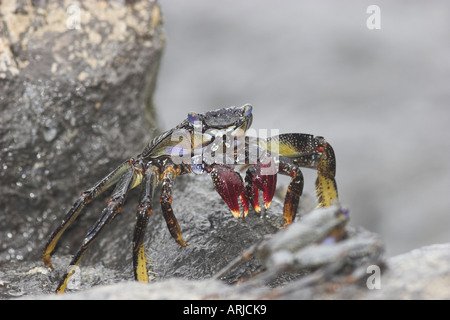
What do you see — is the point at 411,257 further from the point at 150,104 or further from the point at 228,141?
the point at 150,104

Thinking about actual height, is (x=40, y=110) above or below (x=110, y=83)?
below

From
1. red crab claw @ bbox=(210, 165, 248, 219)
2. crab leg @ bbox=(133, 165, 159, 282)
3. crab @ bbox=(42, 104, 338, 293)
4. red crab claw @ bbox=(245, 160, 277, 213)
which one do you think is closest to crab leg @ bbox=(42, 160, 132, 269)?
crab @ bbox=(42, 104, 338, 293)

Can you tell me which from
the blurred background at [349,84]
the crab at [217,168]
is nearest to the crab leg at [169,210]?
the crab at [217,168]

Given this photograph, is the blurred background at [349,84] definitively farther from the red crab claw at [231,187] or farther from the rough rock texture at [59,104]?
the red crab claw at [231,187]

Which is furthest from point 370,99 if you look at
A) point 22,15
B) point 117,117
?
point 22,15

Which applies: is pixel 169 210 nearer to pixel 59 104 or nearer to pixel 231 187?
pixel 231 187

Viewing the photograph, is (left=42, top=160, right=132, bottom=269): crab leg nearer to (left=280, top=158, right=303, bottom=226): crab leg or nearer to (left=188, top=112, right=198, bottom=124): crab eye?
(left=188, top=112, right=198, bottom=124): crab eye

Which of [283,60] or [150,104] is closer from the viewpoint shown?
[150,104]
